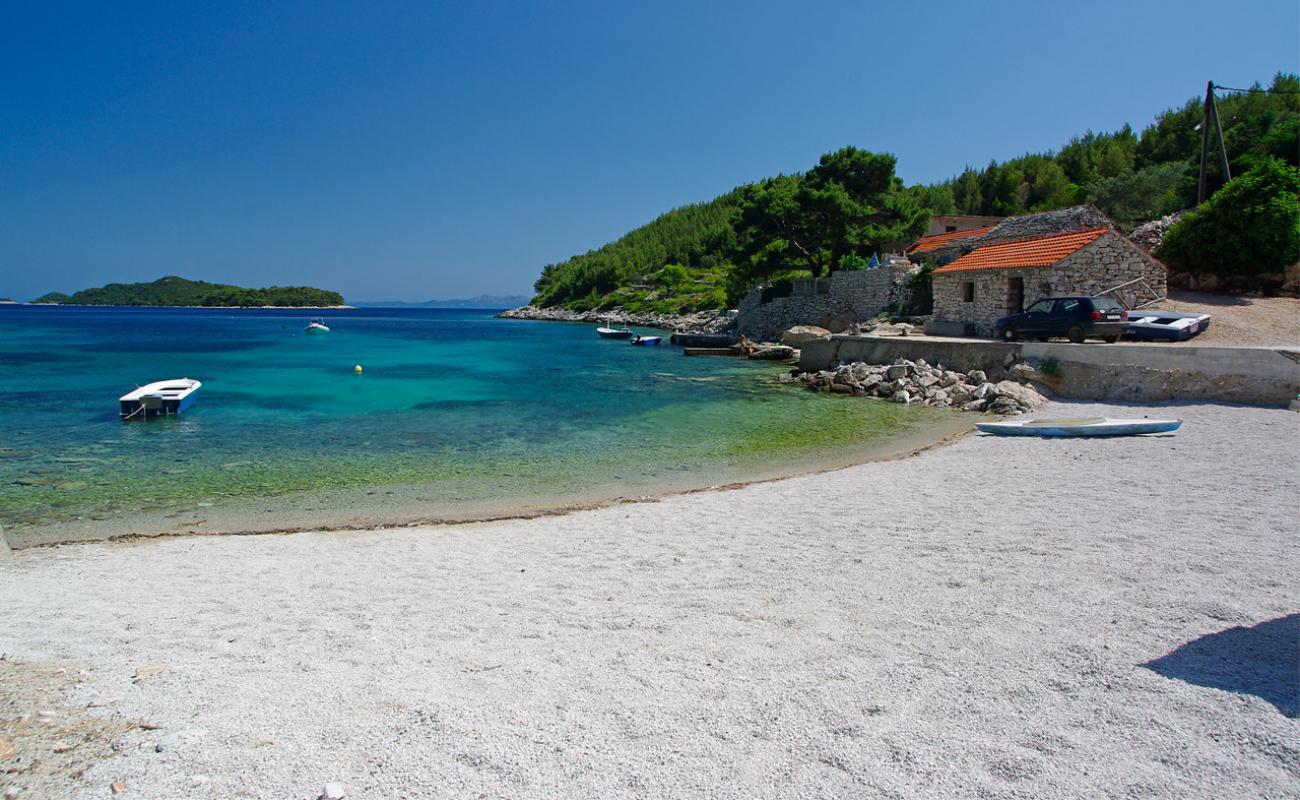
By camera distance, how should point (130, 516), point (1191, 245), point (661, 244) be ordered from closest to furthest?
1. point (130, 516)
2. point (1191, 245)
3. point (661, 244)

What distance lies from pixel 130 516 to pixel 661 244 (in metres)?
133

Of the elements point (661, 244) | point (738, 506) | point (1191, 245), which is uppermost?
point (661, 244)

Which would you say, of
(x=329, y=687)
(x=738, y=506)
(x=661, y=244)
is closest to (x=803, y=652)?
(x=329, y=687)

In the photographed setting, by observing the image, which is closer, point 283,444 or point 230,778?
point 230,778

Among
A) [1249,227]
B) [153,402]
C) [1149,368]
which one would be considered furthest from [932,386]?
[153,402]

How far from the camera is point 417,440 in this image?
56.5 ft

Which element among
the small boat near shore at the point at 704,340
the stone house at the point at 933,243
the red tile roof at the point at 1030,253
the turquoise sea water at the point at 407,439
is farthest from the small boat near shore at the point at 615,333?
the red tile roof at the point at 1030,253

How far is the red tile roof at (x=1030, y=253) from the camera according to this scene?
24766mm

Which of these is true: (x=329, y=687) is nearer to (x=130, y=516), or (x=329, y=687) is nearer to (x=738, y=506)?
(x=738, y=506)

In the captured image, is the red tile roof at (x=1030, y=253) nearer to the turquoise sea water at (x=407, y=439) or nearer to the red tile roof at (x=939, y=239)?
the turquoise sea water at (x=407, y=439)

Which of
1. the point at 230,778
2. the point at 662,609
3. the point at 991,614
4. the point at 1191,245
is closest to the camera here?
the point at 230,778

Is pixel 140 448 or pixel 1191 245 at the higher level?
pixel 1191 245

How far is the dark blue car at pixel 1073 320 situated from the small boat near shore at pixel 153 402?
27.8m

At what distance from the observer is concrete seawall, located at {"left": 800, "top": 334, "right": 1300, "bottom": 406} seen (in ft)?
51.5
